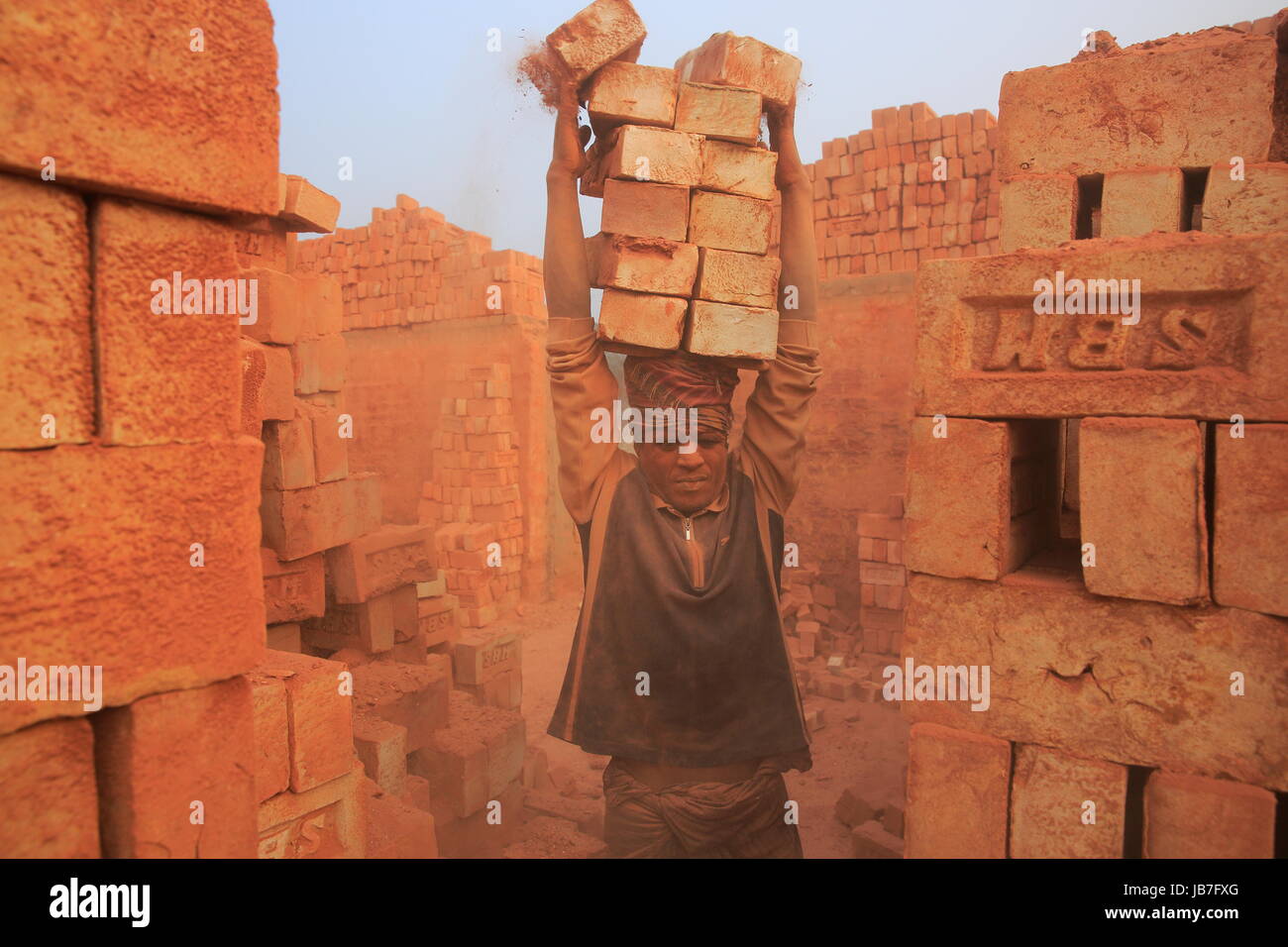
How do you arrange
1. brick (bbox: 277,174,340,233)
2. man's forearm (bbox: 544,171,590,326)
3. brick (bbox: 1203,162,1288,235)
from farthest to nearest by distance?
1. brick (bbox: 277,174,340,233)
2. man's forearm (bbox: 544,171,590,326)
3. brick (bbox: 1203,162,1288,235)

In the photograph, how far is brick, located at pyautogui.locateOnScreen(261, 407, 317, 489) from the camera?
5207mm

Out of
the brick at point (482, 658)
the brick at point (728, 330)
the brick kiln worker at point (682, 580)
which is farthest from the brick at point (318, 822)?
the brick at point (482, 658)

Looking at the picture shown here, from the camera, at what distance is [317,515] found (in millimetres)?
5449

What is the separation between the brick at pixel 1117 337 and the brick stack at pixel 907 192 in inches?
271

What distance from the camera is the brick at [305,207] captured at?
5.71 metres

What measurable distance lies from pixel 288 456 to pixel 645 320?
2939 millimetres

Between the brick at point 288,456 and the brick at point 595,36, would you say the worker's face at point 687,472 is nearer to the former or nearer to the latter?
the brick at point 595,36

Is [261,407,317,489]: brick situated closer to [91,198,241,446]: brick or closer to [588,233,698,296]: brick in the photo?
[588,233,698,296]: brick

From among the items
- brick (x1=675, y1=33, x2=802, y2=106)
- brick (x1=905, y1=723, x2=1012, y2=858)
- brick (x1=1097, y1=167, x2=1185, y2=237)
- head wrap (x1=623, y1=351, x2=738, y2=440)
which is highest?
brick (x1=675, y1=33, x2=802, y2=106)

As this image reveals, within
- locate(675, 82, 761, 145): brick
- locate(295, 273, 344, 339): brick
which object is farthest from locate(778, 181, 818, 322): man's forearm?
locate(295, 273, 344, 339): brick

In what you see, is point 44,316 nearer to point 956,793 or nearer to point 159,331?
point 159,331

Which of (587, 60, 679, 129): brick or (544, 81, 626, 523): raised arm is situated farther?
(544, 81, 626, 523): raised arm

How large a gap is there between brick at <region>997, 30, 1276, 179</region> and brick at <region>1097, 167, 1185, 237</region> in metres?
0.05
